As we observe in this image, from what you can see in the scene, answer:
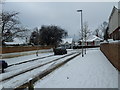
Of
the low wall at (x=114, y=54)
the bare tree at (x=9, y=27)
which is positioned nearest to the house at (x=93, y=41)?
the bare tree at (x=9, y=27)

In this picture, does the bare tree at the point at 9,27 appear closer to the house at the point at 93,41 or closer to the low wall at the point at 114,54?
the low wall at the point at 114,54

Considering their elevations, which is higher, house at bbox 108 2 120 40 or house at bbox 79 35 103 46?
house at bbox 108 2 120 40

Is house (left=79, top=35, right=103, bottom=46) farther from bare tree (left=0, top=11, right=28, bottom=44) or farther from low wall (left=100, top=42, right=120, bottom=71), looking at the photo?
low wall (left=100, top=42, right=120, bottom=71)

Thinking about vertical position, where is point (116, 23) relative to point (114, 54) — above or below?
above

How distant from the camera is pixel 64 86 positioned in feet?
28.2

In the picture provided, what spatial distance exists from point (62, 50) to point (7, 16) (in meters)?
13.1

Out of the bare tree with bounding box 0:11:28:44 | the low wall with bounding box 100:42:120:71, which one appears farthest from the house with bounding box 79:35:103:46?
the low wall with bounding box 100:42:120:71

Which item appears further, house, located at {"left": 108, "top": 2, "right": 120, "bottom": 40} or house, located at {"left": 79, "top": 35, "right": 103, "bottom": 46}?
house, located at {"left": 79, "top": 35, "right": 103, "bottom": 46}

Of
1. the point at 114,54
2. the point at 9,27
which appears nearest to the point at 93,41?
the point at 9,27

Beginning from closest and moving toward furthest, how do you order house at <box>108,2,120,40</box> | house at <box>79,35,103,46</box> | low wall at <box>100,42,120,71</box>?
low wall at <box>100,42,120,71</box>, house at <box>108,2,120,40</box>, house at <box>79,35,103,46</box>

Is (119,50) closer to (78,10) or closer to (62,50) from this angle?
(78,10)

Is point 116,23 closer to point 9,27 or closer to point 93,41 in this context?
point 9,27

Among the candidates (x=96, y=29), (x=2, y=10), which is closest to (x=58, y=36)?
(x=2, y=10)

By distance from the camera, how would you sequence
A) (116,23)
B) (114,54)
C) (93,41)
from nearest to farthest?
(114,54), (116,23), (93,41)
